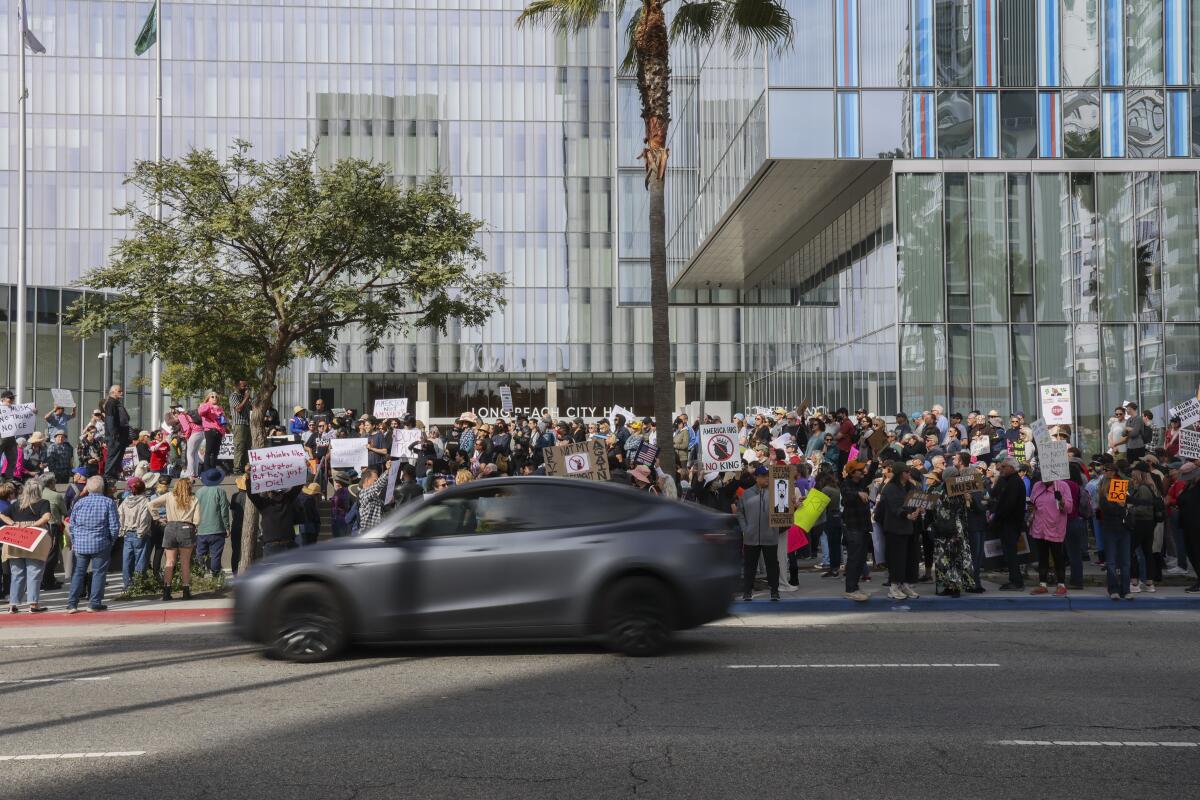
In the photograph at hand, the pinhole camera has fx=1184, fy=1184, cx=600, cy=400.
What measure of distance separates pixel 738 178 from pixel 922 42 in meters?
5.96

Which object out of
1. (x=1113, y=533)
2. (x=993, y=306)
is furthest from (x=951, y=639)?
(x=993, y=306)

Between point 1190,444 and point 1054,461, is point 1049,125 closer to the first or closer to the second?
point 1190,444

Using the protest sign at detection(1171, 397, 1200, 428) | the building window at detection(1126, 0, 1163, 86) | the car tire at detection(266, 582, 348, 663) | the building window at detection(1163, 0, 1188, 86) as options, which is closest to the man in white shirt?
the protest sign at detection(1171, 397, 1200, 428)

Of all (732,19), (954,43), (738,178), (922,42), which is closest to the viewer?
(732,19)

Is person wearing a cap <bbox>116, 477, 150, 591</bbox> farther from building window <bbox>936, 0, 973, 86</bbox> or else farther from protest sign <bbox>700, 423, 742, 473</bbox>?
building window <bbox>936, 0, 973, 86</bbox>

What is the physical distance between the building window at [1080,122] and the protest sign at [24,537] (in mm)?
24389

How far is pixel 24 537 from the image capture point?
16.0m

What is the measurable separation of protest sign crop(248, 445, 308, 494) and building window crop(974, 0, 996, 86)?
20250mm

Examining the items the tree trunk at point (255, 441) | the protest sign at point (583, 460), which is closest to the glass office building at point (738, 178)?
the protest sign at point (583, 460)

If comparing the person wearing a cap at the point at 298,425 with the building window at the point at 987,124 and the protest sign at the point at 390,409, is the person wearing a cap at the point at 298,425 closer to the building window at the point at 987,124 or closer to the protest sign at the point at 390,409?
the protest sign at the point at 390,409

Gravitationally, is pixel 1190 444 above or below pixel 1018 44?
below

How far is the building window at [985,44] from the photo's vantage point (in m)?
28.8

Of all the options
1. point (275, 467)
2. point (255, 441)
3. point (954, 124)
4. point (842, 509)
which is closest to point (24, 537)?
point (275, 467)

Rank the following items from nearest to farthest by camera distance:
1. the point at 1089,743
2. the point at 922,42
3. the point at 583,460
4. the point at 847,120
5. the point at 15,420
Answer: the point at 1089,743 < the point at 583,460 < the point at 15,420 < the point at 847,120 < the point at 922,42
